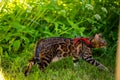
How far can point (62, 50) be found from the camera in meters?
3.79

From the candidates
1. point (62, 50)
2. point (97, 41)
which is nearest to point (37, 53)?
point (62, 50)

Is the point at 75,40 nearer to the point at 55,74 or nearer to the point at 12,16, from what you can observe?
the point at 55,74

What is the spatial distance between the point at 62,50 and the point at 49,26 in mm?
674

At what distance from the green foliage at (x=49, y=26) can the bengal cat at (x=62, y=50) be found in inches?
4.3

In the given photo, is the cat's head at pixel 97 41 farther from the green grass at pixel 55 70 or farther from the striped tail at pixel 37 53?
the striped tail at pixel 37 53

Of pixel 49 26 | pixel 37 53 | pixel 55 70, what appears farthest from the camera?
pixel 49 26

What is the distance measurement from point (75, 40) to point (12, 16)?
31.9 inches

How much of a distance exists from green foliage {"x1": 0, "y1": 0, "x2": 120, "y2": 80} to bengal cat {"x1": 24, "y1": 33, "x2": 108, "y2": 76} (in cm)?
11

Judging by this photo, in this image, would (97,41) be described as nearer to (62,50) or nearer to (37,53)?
(62,50)

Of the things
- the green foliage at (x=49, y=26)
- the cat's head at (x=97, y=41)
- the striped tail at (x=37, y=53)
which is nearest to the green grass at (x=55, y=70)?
the green foliage at (x=49, y=26)

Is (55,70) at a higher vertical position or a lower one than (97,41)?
lower

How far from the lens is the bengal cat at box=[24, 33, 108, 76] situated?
12.3ft

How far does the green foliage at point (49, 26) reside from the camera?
393 centimetres

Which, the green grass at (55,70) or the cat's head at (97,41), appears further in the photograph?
the cat's head at (97,41)
